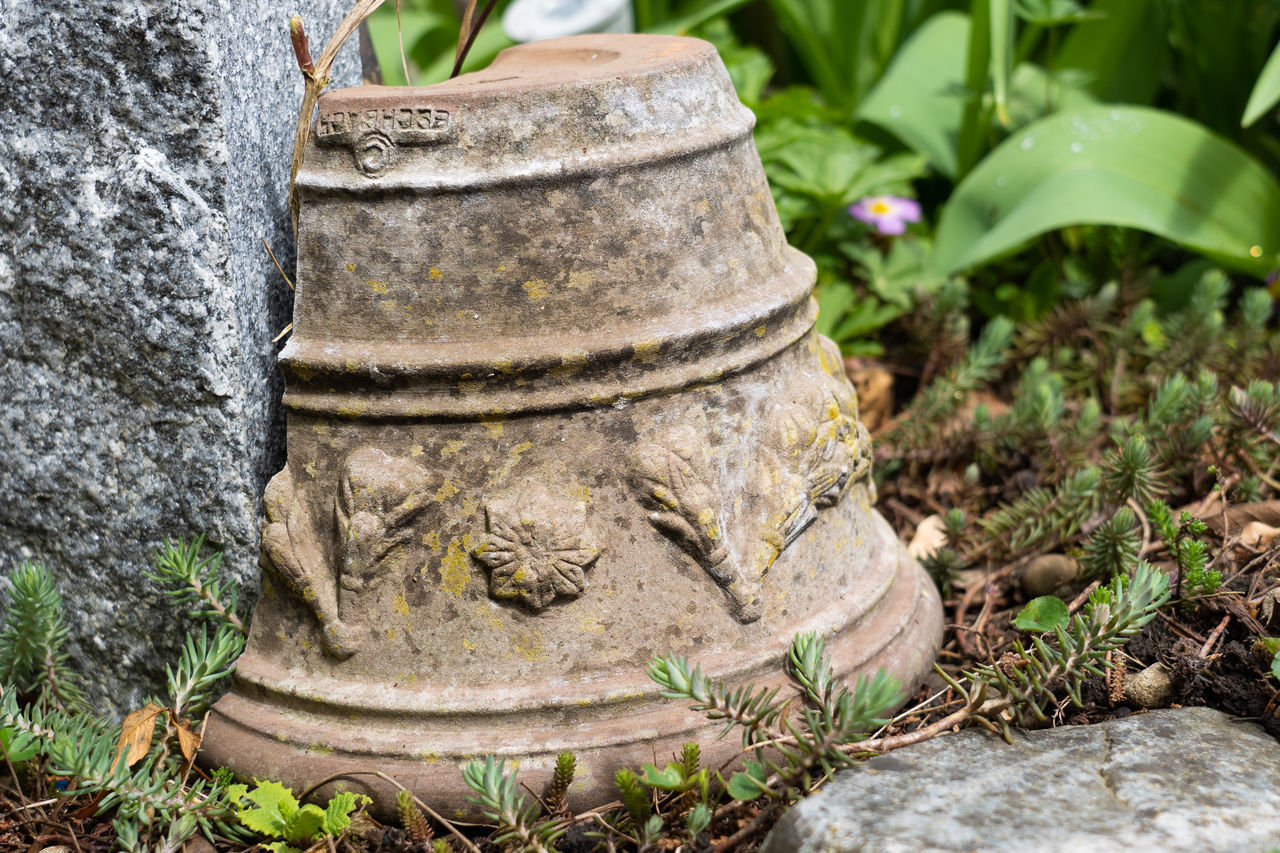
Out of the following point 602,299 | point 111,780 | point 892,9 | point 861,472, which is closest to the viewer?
point 111,780

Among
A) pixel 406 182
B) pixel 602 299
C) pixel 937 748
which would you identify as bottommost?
pixel 937 748

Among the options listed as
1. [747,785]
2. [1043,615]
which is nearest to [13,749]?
[747,785]

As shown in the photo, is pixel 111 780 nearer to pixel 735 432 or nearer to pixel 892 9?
pixel 735 432

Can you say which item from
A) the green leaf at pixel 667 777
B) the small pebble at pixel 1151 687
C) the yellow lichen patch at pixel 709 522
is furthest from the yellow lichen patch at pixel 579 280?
the small pebble at pixel 1151 687

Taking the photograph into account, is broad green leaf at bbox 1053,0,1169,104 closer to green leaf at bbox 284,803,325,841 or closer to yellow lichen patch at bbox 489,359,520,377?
yellow lichen patch at bbox 489,359,520,377

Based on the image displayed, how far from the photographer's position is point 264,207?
69.6 inches

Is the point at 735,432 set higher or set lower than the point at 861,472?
higher

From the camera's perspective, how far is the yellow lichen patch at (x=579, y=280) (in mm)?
1589

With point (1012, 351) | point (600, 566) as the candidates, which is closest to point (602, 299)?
point (600, 566)

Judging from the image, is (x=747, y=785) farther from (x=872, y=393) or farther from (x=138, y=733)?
(x=872, y=393)

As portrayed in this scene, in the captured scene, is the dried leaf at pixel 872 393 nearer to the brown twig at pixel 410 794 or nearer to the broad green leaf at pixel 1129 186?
the broad green leaf at pixel 1129 186

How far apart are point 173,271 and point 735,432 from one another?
34.0 inches

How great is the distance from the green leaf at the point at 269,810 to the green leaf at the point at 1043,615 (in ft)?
3.66

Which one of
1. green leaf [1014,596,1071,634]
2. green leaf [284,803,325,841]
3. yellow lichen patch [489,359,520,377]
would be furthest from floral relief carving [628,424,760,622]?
green leaf [284,803,325,841]
